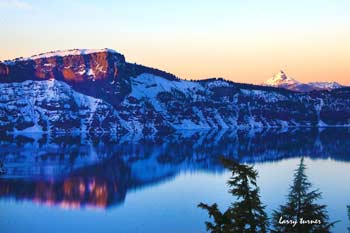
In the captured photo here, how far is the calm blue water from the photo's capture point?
61188mm

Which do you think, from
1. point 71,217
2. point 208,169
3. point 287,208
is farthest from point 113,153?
point 287,208

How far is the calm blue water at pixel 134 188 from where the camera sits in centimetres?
6119

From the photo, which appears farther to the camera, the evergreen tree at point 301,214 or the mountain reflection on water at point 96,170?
the mountain reflection on water at point 96,170

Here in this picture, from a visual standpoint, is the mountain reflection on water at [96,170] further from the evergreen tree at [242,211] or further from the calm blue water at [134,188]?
the evergreen tree at [242,211]

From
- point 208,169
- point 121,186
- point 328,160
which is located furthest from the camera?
point 328,160

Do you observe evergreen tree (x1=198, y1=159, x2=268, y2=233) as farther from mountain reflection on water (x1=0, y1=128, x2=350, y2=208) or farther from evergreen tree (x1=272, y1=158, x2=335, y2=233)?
mountain reflection on water (x1=0, y1=128, x2=350, y2=208)

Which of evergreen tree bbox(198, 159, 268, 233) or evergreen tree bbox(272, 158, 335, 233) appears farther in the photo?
evergreen tree bbox(272, 158, 335, 233)

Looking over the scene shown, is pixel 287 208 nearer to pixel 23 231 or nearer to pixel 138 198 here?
pixel 23 231

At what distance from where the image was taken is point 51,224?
61594 mm

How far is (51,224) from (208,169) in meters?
59.1

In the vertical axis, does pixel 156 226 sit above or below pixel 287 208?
below
